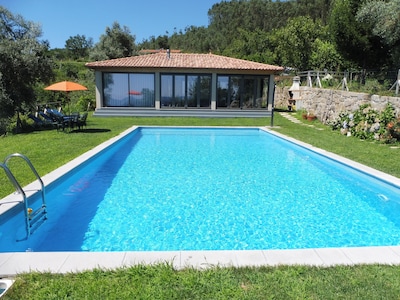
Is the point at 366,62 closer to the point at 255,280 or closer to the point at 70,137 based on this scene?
the point at 70,137

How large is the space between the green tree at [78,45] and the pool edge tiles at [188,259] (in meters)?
67.6

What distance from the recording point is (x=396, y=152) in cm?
917

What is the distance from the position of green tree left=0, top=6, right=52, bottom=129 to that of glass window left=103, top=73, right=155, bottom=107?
6810mm

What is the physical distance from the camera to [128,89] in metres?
20.8

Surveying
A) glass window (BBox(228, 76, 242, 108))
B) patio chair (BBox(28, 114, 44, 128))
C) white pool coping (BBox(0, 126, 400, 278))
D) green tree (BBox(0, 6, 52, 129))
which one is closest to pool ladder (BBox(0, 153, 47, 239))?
white pool coping (BBox(0, 126, 400, 278))

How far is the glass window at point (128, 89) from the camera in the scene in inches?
811

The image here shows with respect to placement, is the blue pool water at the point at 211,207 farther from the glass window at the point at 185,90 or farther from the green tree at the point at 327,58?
the green tree at the point at 327,58

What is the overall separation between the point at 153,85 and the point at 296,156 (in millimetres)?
13119

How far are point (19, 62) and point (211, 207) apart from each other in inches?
438

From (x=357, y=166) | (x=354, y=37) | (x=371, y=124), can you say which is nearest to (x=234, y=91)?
(x=354, y=37)

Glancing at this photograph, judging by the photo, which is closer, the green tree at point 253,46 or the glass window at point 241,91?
the glass window at point 241,91

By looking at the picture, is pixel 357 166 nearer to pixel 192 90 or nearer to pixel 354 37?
pixel 354 37

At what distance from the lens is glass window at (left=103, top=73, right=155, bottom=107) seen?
2059 cm

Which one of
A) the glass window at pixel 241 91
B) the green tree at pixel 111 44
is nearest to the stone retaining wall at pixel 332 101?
the glass window at pixel 241 91
